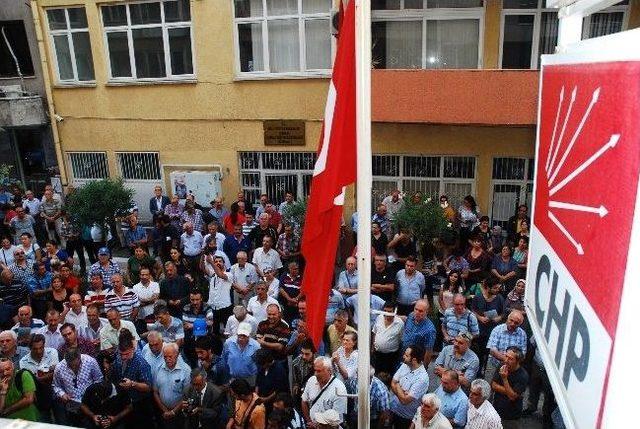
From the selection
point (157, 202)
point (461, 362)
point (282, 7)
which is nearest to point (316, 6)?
point (282, 7)

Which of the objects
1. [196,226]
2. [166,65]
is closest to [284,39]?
[166,65]

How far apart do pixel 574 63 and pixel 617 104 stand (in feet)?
1.43

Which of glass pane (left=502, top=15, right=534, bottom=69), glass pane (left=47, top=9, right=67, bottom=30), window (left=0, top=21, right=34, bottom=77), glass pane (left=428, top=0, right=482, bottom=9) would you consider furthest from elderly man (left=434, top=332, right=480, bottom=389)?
window (left=0, top=21, right=34, bottom=77)

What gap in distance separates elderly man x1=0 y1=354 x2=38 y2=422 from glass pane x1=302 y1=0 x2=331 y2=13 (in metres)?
9.11

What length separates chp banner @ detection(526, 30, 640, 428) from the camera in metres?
1.00

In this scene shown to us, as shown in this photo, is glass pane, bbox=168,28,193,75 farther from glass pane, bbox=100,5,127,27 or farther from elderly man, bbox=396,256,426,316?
elderly man, bbox=396,256,426,316

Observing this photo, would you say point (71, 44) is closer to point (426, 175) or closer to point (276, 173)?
point (276, 173)

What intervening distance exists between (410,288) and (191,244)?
13.3 ft

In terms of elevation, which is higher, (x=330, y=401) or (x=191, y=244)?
(x=191, y=244)

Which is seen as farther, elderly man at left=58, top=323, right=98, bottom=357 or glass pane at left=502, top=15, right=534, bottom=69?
glass pane at left=502, top=15, right=534, bottom=69

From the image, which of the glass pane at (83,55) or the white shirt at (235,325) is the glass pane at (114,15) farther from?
the white shirt at (235,325)

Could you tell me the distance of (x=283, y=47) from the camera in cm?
1198

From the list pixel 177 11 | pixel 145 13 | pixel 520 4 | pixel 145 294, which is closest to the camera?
pixel 145 294

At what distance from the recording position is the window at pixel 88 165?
1379 cm
